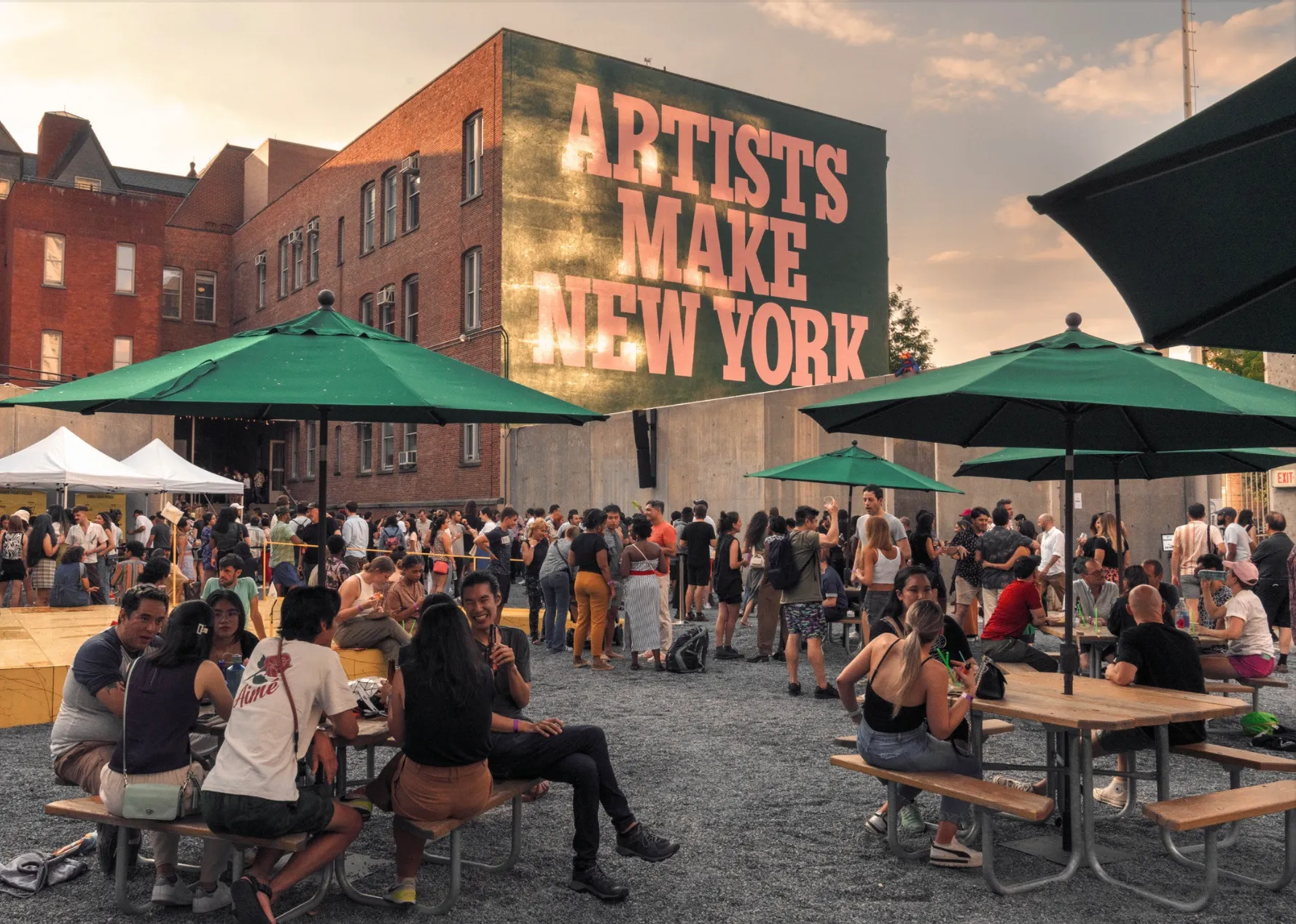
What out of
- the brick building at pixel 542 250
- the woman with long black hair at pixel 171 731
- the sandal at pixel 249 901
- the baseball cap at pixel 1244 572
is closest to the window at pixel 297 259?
the brick building at pixel 542 250

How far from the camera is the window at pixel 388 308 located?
33.7 m

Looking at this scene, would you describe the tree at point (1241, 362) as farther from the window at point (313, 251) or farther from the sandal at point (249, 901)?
the sandal at point (249, 901)

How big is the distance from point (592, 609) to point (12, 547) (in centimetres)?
1052

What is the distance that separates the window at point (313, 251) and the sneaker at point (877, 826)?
118 ft

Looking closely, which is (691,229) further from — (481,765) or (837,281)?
(481,765)

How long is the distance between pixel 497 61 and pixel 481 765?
26514 mm

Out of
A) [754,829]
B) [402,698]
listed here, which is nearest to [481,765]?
[402,698]

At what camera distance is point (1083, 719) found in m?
5.20

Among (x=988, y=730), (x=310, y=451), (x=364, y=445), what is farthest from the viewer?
(x=310, y=451)

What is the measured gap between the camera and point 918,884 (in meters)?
5.36

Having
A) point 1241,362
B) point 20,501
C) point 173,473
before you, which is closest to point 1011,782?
point 173,473

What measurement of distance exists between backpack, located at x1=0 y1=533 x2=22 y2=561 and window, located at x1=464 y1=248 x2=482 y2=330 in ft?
47.2

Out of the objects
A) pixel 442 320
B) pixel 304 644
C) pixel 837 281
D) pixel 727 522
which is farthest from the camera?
pixel 837 281

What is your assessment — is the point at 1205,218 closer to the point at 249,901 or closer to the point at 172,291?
the point at 249,901
